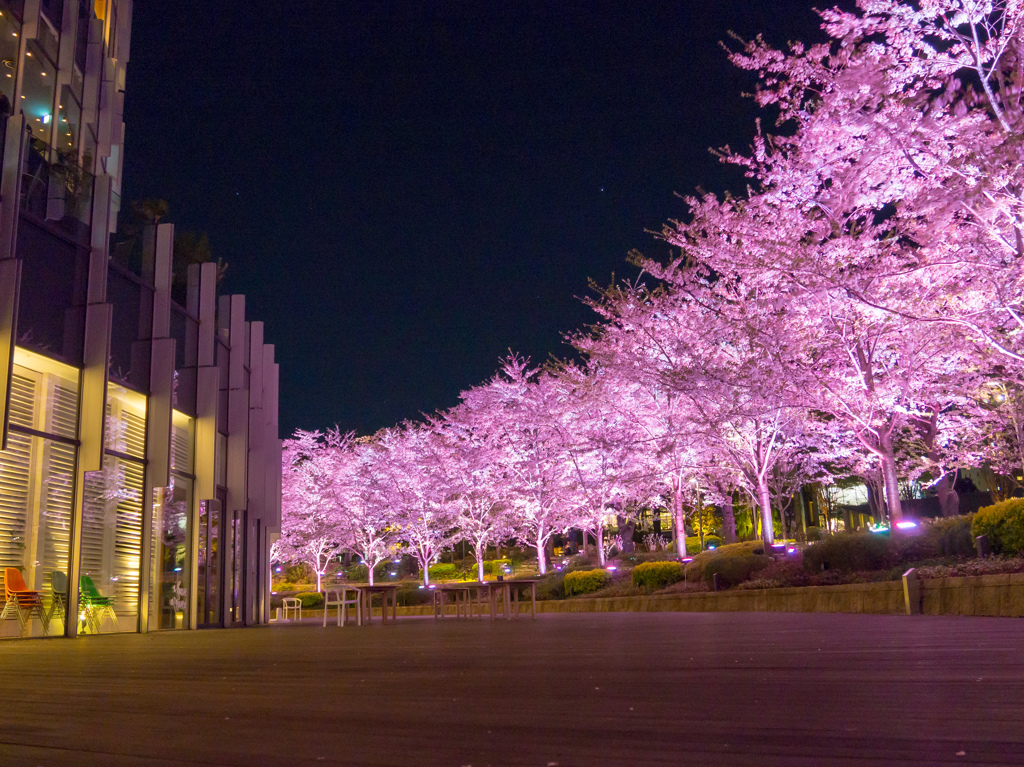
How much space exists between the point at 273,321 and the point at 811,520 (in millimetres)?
59291

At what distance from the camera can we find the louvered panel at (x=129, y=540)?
11.2 metres

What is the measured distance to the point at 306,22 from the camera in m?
48.2

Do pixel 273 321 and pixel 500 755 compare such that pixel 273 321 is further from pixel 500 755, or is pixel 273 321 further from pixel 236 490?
pixel 500 755

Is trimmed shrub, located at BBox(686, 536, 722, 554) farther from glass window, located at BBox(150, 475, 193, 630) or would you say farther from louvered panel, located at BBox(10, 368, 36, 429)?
louvered panel, located at BBox(10, 368, 36, 429)

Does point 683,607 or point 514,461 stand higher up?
point 514,461

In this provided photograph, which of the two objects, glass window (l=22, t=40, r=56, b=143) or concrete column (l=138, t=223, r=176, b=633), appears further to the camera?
concrete column (l=138, t=223, r=176, b=633)

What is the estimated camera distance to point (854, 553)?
11.4 meters

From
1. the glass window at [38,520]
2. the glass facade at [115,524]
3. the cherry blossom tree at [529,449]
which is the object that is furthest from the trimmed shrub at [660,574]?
the glass window at [38,520]

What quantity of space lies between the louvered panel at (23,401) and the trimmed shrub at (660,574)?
11567 millimetres

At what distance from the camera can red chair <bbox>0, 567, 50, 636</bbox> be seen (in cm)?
920

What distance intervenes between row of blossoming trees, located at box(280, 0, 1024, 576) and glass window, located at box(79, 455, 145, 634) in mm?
9562

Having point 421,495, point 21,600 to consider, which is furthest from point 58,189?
point 421,495

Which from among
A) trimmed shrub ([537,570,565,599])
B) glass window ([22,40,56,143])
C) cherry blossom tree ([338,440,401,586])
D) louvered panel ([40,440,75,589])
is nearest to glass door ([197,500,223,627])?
louvered panel ([40,440,75,589])

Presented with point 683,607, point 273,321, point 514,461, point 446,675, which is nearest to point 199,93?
point 273,321
